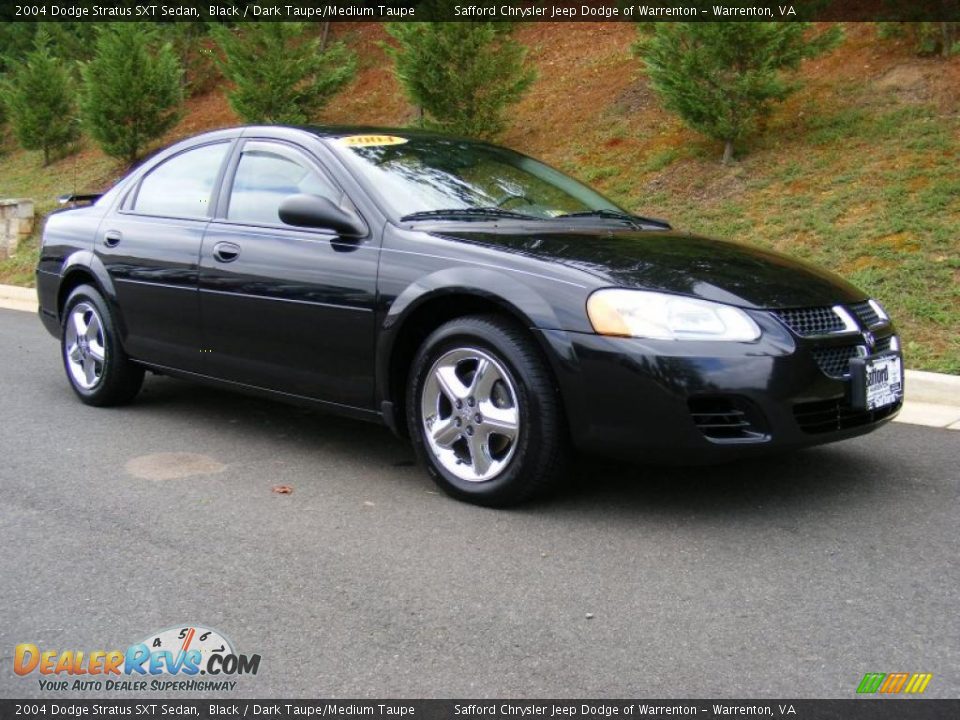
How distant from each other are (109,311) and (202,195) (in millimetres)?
947

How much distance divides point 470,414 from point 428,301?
1.62 ft

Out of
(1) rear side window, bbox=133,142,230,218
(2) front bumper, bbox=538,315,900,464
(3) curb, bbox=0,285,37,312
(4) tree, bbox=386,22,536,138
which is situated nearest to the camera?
(2) front bumper, bbox=538,315,900,464

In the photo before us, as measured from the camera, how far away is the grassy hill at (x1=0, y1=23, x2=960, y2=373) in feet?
26.2

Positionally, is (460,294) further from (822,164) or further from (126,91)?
(126,91)

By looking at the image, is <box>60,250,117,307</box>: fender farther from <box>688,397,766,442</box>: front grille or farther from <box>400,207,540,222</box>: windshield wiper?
<box>688,397,766,442</box>: front grille

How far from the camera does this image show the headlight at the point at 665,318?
12.6 ft

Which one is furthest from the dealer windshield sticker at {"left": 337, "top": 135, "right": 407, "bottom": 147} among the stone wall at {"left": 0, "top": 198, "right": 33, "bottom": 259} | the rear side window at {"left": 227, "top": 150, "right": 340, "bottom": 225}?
the stone wall at {"left": 0, "top": 198, "right": 33, "bottom": 259}

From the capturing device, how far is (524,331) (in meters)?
4.11

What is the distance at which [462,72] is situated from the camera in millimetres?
12266

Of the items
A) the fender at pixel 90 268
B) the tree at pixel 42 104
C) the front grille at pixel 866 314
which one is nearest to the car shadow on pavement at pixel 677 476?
the front grille at pixel 866 314

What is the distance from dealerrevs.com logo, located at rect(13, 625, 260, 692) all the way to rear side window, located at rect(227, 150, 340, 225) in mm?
2358

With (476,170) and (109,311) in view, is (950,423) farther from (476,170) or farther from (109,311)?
(109,311)

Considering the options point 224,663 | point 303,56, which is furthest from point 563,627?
point 303,56

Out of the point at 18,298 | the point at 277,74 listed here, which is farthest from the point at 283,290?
the point at 277,74
